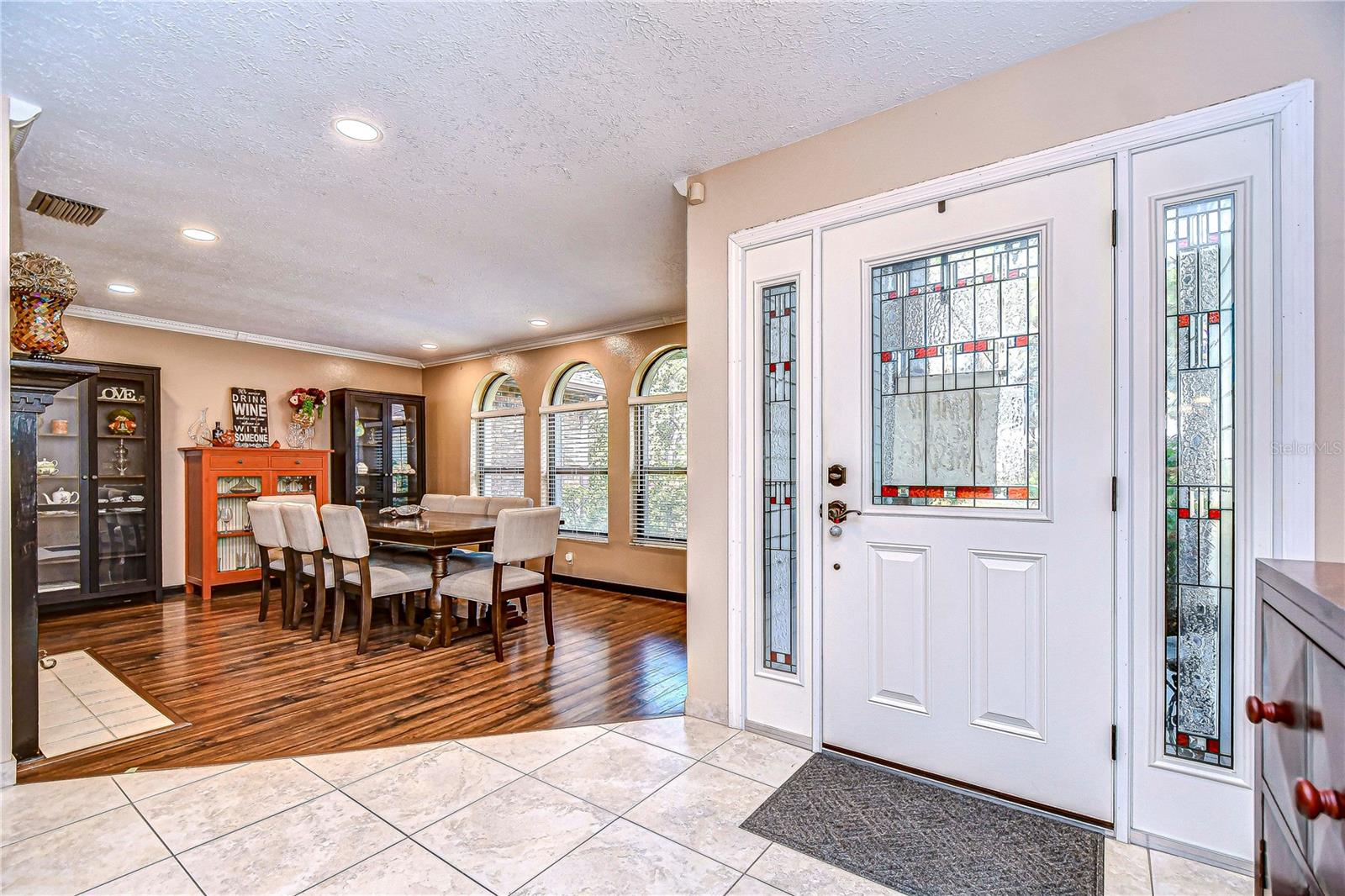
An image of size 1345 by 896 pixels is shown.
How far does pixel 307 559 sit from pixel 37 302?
2601 mm

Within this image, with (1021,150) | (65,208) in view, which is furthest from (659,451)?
(65,208)

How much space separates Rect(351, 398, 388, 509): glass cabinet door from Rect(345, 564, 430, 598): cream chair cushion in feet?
9.15

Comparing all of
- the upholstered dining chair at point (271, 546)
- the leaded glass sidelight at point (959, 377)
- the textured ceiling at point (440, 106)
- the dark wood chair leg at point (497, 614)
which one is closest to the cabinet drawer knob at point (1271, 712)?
the leaded glass sidelight at point (959, 377)

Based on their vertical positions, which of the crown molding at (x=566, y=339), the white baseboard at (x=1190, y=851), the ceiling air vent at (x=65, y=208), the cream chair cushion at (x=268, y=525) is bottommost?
the white baseboard at (x=1190, y=851)

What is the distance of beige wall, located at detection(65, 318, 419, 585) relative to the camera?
5352 mm

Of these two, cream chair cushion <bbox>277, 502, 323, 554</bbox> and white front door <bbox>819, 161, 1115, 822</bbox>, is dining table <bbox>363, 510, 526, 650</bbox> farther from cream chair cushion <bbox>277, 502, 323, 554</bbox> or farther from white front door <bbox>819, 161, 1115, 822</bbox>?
white front door <bbox>819, 161, 1115, 822</bbox>

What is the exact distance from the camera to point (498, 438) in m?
7.00

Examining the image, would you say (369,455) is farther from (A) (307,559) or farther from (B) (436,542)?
(B) (436,542)

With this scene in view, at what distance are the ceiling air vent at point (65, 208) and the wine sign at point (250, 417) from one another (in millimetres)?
3138

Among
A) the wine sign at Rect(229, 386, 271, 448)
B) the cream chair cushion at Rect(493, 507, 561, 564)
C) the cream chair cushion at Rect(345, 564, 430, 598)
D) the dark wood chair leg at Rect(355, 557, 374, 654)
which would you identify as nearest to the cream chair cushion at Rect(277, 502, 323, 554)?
the cream chair cushion at Rect(345, 564, 430, 598)

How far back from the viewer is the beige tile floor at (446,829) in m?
1.69

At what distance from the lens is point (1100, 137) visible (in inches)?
76.6

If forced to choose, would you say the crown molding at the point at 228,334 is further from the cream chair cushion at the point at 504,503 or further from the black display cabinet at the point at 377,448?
the cream chair cushion at the point at 504,503

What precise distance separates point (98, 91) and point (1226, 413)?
3816 millimetres
